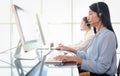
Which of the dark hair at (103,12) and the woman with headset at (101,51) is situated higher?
the dark hair at (103,12)

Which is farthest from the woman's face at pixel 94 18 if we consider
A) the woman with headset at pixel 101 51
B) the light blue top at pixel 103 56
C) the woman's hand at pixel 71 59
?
the woman's hand at pixel 71 59

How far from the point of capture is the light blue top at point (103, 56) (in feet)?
5.06

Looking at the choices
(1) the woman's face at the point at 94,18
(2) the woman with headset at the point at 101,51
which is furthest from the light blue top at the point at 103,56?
(1) the woman's face at the point at 94,18

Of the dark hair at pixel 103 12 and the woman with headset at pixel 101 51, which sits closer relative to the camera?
the woman with headset at pixel 101 51

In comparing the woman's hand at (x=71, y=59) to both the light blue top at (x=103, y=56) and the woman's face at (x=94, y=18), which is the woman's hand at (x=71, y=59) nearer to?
the light blue top at (x=103, y=56)

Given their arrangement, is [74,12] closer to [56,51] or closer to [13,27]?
[13,27]

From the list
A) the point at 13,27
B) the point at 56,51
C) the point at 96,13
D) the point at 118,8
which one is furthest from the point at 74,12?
the point at 96,13

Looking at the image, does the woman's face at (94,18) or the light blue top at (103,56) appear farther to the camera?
the woman's face at (94,18)

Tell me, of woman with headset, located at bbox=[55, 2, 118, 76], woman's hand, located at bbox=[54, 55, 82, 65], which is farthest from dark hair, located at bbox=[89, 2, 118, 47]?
woman's hand, located at bbox=[54, 55, 82, 65]

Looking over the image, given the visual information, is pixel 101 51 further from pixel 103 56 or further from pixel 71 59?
pixel 71 59

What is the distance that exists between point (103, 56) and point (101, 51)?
4 centimetres

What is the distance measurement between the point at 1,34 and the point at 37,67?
3279 millimetres

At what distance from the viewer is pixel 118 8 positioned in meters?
4.57

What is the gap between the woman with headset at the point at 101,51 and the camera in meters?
1.54
